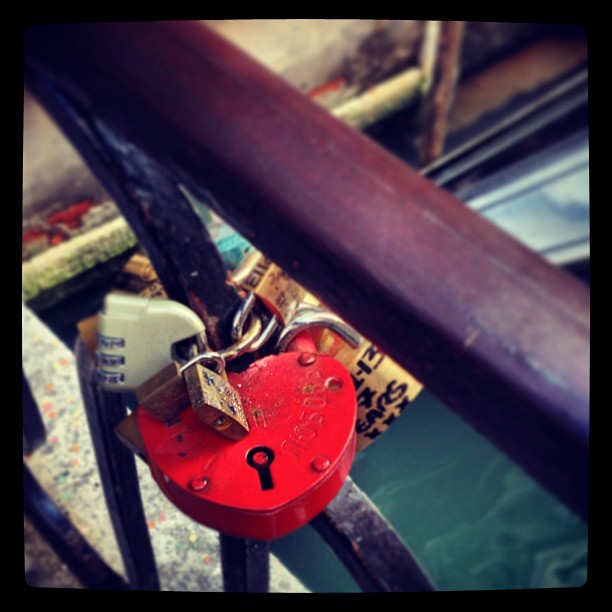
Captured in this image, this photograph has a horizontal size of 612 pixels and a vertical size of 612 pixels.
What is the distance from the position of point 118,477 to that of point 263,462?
1.13 ft

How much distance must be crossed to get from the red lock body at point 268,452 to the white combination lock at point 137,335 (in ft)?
0.22

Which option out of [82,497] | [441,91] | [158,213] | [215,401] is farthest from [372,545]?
[441,91]

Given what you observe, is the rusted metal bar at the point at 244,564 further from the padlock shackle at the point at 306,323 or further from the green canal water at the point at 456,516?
the padlock shackle at the point at 306,323

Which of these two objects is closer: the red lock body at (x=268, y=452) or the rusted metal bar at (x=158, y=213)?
the rusted metal bar at (x=158, y=213)

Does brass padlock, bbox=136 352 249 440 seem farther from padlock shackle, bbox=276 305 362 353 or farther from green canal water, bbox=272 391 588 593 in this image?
green canal water, bbox=272 391 588 593

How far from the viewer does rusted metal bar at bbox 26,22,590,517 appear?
9.7 inches

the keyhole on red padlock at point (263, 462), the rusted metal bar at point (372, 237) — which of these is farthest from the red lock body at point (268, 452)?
the rusted metal bar at point (372, 237)

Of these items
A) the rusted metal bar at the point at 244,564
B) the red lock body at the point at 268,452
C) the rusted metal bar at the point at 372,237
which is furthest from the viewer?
the rusted metal bar at the point at 244,564

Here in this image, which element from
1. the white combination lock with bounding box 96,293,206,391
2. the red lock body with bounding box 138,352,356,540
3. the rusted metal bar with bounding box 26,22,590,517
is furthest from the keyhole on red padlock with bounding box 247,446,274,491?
the rusted metal bar with bounding box 26,22,590,517

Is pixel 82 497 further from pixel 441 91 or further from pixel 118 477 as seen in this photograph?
pixel 441 91

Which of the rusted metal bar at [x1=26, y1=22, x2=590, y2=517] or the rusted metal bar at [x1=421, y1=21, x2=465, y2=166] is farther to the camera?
the rusted metal bar at [x1=421, y1=21, x2=465, y2=166]

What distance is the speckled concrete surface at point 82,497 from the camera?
2.55ft

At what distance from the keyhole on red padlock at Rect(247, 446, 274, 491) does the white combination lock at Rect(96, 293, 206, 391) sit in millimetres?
107
